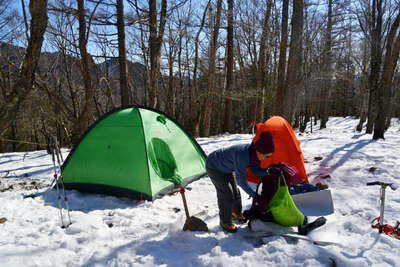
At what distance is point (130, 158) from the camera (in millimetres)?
5004

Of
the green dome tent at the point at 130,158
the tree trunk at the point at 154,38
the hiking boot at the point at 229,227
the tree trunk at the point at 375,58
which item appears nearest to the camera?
the hiking boot at the point at 229,227

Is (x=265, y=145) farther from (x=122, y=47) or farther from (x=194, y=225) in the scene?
(x=122, y=47)

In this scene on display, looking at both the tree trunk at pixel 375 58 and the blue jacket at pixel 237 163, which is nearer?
the blue jacket at pixel 237 163

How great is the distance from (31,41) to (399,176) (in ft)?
24.0

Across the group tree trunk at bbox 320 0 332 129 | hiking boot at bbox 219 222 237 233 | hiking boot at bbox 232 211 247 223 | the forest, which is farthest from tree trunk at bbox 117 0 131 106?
tree trunk at bbox 320 0 332 129

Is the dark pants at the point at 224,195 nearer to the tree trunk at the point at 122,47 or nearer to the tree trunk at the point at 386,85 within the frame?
the tree trunk at the point at 386,85

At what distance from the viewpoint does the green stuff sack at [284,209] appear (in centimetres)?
318

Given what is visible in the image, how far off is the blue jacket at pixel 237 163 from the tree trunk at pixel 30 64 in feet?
13.0

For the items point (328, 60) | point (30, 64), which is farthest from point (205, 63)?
point (30, 64)

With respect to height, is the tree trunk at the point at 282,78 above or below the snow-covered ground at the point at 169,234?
above

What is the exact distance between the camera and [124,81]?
35.6 ft

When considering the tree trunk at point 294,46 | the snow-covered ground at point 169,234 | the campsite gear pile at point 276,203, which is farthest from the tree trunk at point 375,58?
the campsite gear pile at point 276,203

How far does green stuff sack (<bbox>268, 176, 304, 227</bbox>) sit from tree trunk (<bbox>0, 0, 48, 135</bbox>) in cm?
484

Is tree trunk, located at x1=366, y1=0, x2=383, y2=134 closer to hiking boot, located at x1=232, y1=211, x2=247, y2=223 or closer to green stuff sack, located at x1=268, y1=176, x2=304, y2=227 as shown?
→ hiking boot, located at x1=232, y1=211, x2=247, y2=223
